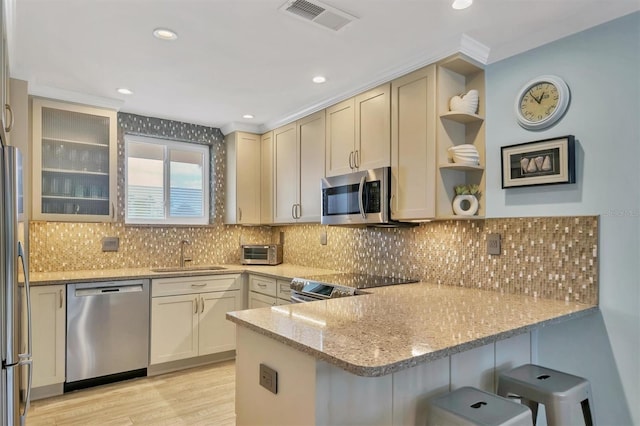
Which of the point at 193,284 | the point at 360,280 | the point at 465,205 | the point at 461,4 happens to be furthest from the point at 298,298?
the point at 461,4

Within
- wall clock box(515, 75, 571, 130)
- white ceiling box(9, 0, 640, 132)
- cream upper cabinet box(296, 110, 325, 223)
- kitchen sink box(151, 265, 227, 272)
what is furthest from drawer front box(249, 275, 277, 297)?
wall clock box(515, 75, 571, 130)

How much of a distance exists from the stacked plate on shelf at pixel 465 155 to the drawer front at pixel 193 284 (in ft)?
7.89

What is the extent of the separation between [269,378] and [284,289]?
1.88 m

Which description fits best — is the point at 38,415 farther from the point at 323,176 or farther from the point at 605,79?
the point at 605,79

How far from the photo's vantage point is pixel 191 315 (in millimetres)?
3691

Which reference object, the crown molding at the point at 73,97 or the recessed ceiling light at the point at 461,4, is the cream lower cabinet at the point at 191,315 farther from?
the recessed ceiling light at the point at 461,4

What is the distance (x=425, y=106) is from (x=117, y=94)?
2.54 metres

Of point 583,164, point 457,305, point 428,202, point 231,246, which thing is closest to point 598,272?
point 583,164

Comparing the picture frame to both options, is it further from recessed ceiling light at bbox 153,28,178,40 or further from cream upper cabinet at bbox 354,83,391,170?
recessed ceiling light at bbox 153,28,178,40

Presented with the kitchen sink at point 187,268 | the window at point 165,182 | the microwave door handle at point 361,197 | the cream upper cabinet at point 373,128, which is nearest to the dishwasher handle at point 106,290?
the kitchen sink at point 187,268

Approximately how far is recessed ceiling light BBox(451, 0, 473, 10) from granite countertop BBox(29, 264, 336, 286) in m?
2.28

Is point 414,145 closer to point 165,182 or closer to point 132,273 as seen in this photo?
point 132,273

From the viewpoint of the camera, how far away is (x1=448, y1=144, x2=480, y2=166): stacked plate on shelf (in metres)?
2.52

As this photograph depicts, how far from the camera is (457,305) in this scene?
2.10 meters
